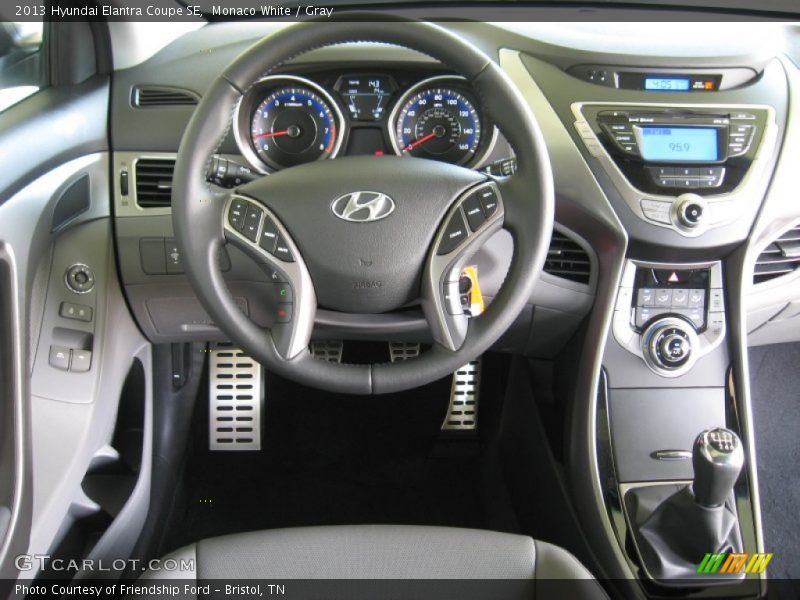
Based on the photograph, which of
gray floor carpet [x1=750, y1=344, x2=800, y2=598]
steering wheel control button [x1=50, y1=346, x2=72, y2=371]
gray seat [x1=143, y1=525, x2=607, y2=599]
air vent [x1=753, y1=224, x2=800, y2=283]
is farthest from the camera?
gray floor carpet [x1=750, y1=344, x2=800, y2=598]

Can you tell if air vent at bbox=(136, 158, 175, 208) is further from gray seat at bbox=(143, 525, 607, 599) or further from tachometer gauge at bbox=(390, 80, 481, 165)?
gray seat at bbox=(143, 525, 607, 599)

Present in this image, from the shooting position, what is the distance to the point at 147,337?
62.7 inches

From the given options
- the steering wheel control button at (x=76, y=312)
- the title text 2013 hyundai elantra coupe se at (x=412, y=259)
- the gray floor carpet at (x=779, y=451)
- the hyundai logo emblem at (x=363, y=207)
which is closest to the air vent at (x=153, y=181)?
the title text 2013 hyundai elantra coupe se at (x=412, y=259)

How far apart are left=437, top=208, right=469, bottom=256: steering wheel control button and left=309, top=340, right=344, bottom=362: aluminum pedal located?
82 cm

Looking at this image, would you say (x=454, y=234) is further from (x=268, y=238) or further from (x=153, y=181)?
(x=153, y=181)

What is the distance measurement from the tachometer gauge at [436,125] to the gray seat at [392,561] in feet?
2.18

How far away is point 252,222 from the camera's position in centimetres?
109

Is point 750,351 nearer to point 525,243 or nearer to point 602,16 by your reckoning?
point 602,16

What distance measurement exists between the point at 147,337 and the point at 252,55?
30.1 inches

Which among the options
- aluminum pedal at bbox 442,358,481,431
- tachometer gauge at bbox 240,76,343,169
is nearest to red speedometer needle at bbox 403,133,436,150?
tachometer gauge at bbox 240,76,343,169

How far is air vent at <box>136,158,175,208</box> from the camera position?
1.38 m

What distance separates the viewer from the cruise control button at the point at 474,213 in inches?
43.0

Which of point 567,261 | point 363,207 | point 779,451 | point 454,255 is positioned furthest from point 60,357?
point 779,451

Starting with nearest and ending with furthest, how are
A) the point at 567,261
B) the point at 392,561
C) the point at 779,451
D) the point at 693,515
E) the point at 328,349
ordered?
the point at 392,561
the point at 693,515
the point at 567,261
the point at 328,349
the point at 779,451
